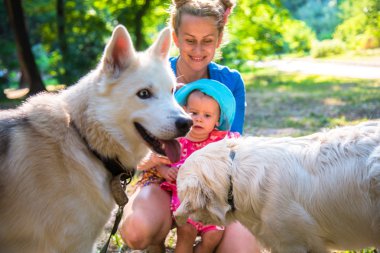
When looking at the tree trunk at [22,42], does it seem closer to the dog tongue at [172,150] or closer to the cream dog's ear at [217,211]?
the dog tongue at [172,150]

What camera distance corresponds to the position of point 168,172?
12.1ft

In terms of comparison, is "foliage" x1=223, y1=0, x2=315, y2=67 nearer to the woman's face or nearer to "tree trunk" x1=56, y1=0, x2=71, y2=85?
"tree trunk" x1=56, y1=0, x2=71, y2=85

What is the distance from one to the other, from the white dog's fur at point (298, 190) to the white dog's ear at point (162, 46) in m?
0.87

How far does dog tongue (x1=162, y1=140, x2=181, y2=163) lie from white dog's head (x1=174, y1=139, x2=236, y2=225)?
0.12m

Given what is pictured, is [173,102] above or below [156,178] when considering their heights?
above

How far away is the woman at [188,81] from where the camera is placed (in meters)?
3.65

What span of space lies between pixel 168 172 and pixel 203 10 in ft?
5.10

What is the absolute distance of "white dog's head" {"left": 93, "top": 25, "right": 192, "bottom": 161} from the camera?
3121 millimetres

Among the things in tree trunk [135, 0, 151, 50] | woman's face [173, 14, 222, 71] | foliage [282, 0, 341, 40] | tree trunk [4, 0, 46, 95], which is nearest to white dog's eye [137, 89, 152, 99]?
woman's face [173, 14, 222, 71]

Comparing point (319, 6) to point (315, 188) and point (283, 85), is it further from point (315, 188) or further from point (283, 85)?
point (315, 188)

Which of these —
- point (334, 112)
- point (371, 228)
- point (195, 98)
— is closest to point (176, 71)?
point (195, 98)

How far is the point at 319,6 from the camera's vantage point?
1764 inches

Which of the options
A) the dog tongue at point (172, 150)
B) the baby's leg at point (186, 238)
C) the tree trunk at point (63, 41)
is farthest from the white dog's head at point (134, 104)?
the tree trunk at point (63, 41)

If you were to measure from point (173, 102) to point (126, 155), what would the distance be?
525mm
